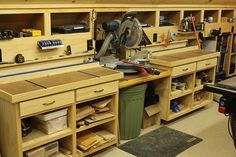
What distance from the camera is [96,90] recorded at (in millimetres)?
2740

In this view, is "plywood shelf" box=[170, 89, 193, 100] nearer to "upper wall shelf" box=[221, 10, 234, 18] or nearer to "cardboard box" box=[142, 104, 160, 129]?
"cardboard box" box=[142, 104, 160, 129]

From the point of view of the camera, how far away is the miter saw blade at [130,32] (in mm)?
3267

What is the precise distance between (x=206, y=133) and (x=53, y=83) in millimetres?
2032

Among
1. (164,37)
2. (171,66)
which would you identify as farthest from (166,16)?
(171,66)

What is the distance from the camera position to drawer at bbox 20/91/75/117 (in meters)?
2.28

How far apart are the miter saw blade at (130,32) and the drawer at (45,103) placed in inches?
42.8

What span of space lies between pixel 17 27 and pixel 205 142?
7.69 feet

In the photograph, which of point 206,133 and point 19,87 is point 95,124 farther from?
point 206,133

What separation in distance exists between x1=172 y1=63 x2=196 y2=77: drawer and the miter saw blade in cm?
61

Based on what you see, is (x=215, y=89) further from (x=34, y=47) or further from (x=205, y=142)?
(x=34, y=47)

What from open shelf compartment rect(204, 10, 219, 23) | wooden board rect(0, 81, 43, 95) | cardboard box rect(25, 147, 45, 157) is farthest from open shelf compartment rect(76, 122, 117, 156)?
open shelf compartment rect(204, 10, 219, 23)

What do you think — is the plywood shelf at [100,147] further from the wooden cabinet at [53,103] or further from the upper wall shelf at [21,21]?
the upper wall shelf at [21,21]

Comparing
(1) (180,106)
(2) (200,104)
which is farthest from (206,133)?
(2) (200,104)

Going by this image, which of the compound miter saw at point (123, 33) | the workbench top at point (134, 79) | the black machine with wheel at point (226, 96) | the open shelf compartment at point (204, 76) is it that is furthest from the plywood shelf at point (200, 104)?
the black machine with wheel at point (226, 96)
